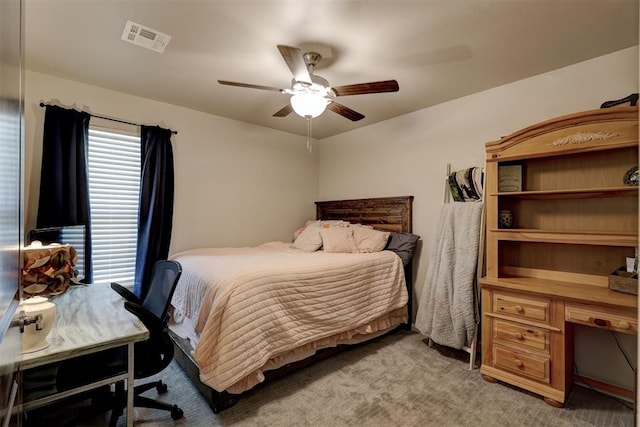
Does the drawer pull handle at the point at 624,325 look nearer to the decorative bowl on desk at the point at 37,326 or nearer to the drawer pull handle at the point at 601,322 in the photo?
the drawer pull handle at the point at 601,322

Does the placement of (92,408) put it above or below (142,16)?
below

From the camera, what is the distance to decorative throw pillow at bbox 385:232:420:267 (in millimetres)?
3188

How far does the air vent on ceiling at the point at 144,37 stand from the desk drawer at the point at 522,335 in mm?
3160

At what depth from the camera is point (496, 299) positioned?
90.2 inches

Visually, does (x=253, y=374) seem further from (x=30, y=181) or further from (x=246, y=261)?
(x=30, y=181)

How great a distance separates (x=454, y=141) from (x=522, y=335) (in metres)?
1.86

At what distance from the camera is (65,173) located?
259cm

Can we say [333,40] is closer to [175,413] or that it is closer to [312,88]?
[312,88]

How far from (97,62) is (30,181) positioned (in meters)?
1.18

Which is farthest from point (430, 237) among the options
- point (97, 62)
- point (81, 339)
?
point (97, 62)

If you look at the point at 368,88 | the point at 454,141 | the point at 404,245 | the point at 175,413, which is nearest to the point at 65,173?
the point at 175,413

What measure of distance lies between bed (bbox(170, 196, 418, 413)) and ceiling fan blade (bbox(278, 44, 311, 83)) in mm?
1354

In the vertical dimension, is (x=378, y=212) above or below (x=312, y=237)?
above

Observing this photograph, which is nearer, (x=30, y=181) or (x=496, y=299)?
(x=496, y=299)
